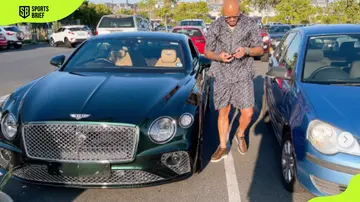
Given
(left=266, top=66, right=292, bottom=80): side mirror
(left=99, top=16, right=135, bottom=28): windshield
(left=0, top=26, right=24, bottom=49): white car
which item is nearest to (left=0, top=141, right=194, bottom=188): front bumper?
(left=266, top=66, right=292, bottom=80): side mirror

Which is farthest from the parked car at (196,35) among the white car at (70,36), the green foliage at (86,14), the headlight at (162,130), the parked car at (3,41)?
the green foliage at (86,14)

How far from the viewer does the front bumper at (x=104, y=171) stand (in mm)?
3238

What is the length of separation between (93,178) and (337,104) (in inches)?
83.8

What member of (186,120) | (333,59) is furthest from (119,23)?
(186,120)

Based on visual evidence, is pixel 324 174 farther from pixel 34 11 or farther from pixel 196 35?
pixel 34 11

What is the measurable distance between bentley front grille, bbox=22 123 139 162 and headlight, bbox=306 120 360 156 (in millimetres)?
1430

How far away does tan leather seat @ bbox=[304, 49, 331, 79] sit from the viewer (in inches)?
160

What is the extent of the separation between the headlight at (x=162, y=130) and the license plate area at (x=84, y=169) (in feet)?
1.49

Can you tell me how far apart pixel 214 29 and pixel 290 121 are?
1418 mm

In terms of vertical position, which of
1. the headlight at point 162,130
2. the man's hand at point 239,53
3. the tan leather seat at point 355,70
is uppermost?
the man's hand at point 239,53

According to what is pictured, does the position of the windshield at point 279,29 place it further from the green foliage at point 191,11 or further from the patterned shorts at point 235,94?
the green foliage at point 191,11

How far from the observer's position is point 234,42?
4.39m

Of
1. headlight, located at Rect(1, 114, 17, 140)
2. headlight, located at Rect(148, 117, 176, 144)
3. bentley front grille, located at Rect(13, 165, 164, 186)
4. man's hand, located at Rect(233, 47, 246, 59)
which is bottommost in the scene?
bentley front grille, located at Rect(13, 165, 164, 186)

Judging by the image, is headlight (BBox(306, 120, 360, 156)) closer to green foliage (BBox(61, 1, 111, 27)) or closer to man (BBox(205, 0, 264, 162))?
man (BBox(205, 0, 264, 162))
